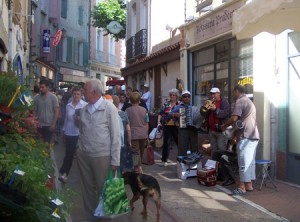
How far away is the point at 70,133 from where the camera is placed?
8.50 metres

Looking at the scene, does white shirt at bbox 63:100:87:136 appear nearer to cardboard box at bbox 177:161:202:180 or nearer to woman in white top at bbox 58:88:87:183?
woman in white top at bbox 58:88:87:183

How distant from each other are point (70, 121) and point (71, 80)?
99.8ft

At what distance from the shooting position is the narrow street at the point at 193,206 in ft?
20.7

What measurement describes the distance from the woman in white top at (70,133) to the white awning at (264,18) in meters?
3.33

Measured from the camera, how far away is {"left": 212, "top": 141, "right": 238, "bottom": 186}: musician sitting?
327 inches

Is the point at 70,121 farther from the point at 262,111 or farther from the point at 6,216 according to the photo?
the point at 6,216

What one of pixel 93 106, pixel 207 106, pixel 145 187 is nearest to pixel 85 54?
pixel 207 106

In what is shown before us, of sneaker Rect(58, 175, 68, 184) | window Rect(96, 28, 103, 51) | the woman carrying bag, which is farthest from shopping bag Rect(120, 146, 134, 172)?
window Rect(96, 28, 103, 51)

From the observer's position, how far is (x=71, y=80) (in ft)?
126

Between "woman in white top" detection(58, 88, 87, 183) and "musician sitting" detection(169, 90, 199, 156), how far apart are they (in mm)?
2076

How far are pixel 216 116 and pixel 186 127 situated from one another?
2.35 ft

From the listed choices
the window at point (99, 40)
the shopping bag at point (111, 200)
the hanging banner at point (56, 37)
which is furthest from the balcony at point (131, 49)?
the window at point (99, 40)

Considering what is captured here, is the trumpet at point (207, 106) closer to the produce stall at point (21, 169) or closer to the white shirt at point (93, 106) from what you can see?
the white shirt at point (93, 106)

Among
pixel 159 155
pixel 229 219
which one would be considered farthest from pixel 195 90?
pixel 229 219
